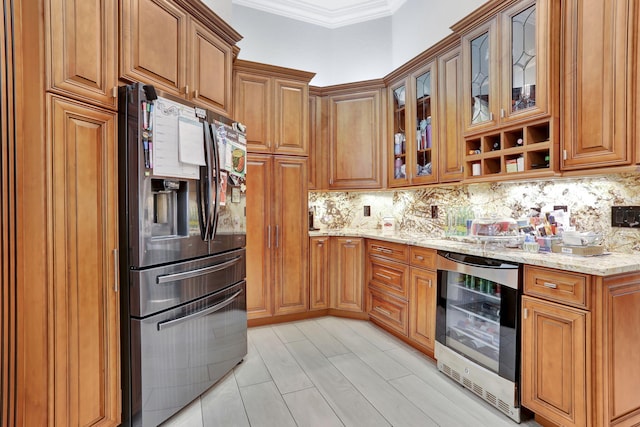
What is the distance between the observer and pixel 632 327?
164cm

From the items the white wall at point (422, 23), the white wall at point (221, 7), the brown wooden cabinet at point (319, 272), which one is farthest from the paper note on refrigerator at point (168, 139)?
the white wall at point (422, 23)

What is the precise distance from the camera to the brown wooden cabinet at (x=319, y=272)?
140 inches

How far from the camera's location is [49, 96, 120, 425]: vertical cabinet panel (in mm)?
1441

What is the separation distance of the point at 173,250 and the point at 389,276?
2.02 metres

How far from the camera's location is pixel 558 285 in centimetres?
169

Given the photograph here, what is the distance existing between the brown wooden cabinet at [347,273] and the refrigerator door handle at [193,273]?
1.43m

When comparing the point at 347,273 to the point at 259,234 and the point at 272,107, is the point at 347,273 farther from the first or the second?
the point at 272,107

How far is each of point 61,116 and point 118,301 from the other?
951mm

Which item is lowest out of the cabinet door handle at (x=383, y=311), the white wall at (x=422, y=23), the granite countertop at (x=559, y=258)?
the cabinet door handle at (x=383, y=311)

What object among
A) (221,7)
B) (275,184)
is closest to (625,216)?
(275,184)

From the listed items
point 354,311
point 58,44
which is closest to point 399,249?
point 354,311

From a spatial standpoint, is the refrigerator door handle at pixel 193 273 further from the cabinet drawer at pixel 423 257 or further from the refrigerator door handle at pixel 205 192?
the cabinet drawer at pixel 423 257

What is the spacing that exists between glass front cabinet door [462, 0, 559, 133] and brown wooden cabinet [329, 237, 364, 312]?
165cm

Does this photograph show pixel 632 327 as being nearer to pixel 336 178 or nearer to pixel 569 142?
pixel 569 142
